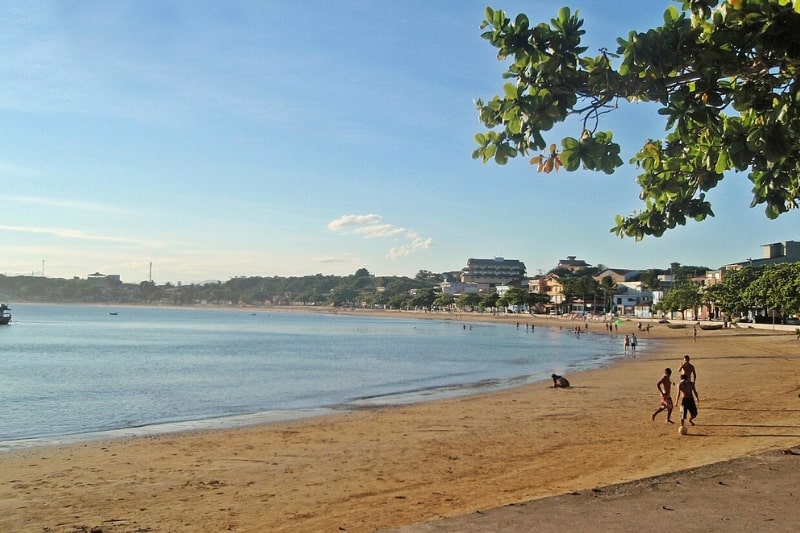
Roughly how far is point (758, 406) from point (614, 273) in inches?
6052

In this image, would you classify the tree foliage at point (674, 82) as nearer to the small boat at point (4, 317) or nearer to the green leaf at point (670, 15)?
the green leaf at point (670, 15)

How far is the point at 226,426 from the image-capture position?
66.0ft

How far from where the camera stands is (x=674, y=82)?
630 centimetres

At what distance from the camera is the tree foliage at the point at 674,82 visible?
230 inches

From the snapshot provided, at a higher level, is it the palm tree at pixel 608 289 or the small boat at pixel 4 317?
the palm tree at pixel 608 289

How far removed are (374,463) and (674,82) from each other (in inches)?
382

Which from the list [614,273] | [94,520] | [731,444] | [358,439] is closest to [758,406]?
[731,444]

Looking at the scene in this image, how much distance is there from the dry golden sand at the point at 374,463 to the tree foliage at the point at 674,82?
3902 mm

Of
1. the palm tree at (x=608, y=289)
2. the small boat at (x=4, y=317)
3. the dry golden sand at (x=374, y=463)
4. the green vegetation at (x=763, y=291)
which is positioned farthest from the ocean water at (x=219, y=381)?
the palm tree at (x=608, y=289)

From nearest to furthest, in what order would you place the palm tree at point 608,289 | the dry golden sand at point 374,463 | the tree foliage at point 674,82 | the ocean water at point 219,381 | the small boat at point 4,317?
the tree foliage at point 674,82
the dry golden sand at point 374,463
the ocean water at point 219,381
the small boat at point 4,317
the palm tree at point 608,289

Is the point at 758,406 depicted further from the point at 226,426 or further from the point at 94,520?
the point at 94,520

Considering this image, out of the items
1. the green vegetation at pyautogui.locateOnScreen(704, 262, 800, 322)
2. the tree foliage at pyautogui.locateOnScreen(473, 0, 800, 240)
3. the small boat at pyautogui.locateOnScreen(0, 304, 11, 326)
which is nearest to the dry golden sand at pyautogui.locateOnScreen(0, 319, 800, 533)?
the tree foliage at pyautogui.locateOnScreen(473, 0, 800, 240)

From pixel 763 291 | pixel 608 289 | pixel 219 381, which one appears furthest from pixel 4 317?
pixel 608 289

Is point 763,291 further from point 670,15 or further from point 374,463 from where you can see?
point 670,15
